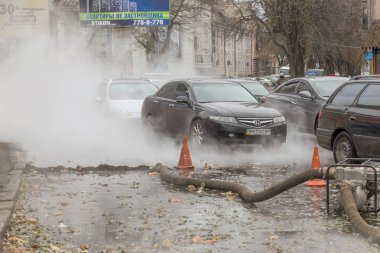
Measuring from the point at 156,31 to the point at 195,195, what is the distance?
41562 mm

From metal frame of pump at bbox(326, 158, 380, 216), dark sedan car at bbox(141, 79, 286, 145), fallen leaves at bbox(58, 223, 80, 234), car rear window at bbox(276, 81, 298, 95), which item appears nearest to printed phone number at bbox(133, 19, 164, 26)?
car rear window at bbox(276, 81, 298, 95)

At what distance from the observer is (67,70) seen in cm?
2036

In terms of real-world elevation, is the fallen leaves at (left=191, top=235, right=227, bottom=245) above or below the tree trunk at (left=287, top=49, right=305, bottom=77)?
below

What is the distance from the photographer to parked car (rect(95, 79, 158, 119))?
1596 cm

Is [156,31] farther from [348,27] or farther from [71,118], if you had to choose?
[71,118]

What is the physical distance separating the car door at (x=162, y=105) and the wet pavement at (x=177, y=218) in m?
4.66

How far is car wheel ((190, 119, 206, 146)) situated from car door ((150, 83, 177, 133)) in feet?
4.28

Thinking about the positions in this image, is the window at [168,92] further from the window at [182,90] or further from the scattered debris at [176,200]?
the scattered debris at [176,200]

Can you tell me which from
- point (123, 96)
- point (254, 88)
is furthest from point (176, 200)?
point (254, 88)

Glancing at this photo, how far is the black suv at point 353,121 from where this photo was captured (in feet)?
31.4

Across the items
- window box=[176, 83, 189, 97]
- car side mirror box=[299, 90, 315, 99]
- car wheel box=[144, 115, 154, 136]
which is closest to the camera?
window box=[176, 83, 189, 97]

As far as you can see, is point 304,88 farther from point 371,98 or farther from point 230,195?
point 230,195

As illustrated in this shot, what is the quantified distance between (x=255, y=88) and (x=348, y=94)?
355 inches

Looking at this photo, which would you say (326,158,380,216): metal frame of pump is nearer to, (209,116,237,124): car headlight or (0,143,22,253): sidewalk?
(0,143,22,253): sidewalk
